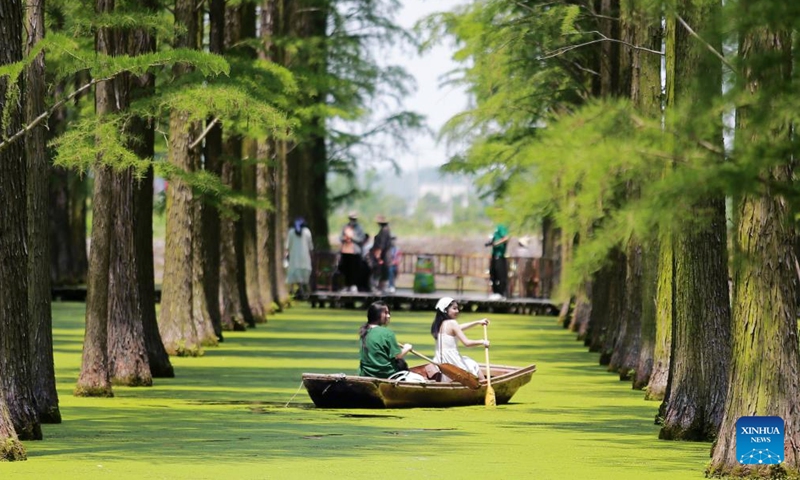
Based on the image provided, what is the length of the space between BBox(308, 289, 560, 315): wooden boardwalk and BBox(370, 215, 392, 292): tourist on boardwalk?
1030 mm

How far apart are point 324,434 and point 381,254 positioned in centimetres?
3261

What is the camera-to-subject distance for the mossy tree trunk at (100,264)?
818 inches

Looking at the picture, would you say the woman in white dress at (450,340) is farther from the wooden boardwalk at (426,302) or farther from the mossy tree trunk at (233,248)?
the wooden boardwalk at (426,302)

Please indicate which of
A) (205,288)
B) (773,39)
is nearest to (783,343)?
(773,39)

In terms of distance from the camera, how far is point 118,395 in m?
21.4

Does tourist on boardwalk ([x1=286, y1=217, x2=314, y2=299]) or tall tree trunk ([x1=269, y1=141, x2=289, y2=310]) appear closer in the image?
tall tree trunk ([x1=269, y1=141, x2=289, y2=310])

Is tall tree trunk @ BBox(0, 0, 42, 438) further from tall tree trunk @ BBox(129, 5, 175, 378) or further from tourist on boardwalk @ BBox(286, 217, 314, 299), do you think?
tourist on boardwalk @ BBox(286, 217, 314, 299)

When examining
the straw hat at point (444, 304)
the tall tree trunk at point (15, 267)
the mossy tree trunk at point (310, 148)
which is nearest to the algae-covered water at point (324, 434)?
the tall tree trunk at point (15, 267)

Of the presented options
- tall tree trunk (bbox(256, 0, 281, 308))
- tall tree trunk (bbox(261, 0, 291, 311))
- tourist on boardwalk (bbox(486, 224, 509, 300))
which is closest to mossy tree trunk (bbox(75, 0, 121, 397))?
tall tree trunk (bbox(261, 0, 291, 311))

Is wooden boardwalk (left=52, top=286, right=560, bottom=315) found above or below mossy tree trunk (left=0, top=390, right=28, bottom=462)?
above

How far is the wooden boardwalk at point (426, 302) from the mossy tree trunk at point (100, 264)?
26.5m

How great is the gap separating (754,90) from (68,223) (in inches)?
1729

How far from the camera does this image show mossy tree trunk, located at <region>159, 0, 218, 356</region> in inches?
1091

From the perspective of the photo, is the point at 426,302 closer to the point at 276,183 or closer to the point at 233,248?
the point at 276,183
